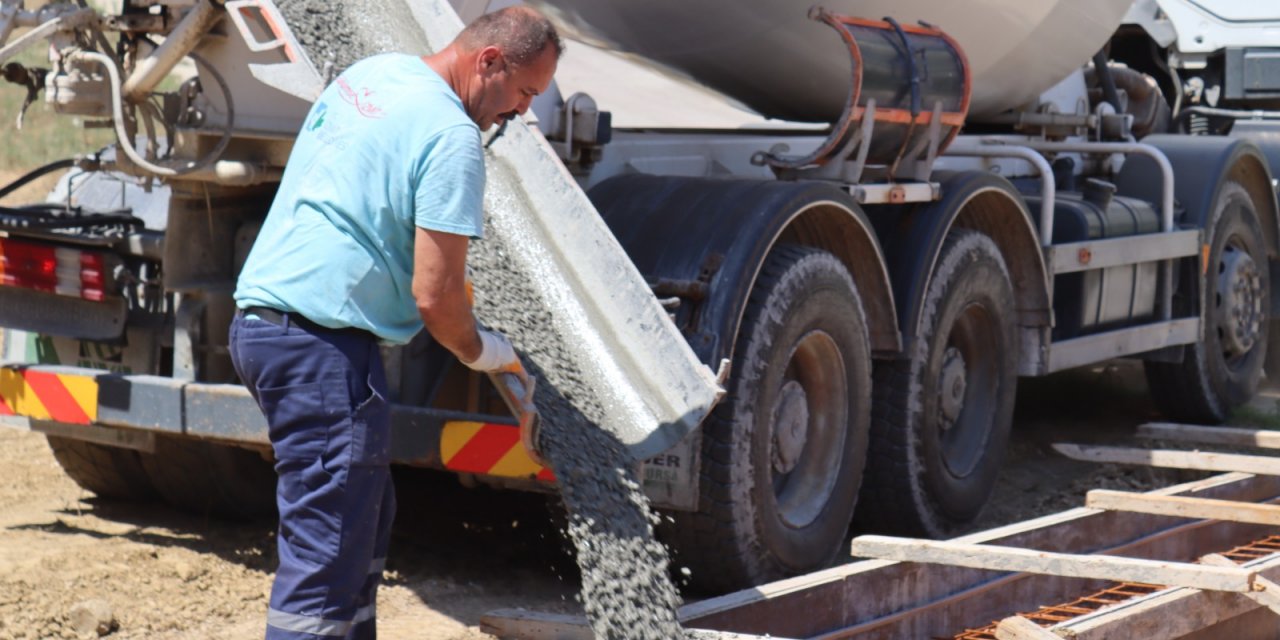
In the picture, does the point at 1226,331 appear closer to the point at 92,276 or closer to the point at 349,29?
the point at 349,29

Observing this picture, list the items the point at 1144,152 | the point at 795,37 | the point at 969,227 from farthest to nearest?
the point at 1144,152 < the point at 969,227 < the point at 795,37

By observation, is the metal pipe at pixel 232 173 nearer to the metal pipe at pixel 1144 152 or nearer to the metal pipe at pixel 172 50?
the metal pipe at pixel 172 50

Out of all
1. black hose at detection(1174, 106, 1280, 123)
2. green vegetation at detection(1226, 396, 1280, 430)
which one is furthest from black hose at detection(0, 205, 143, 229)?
black hose at detection(1174, 106, 1280, 123)

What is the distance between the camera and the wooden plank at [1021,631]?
407 cm

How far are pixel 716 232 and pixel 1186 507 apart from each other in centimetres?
179

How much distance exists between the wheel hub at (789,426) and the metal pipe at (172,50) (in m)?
2.01

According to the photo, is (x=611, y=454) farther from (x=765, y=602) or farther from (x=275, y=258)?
(x=275, y=258)

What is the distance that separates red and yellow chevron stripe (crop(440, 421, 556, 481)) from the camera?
4.62 m

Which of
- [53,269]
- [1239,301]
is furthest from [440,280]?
[1239,301]

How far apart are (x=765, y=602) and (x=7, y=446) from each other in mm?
4241

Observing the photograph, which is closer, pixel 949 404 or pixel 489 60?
pixel 489 60

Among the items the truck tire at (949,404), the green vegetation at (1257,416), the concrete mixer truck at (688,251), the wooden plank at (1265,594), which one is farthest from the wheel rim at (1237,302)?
the wooden plank at (1265,594)

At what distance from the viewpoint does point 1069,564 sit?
436cm

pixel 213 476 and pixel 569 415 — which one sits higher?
pixel 569 415
